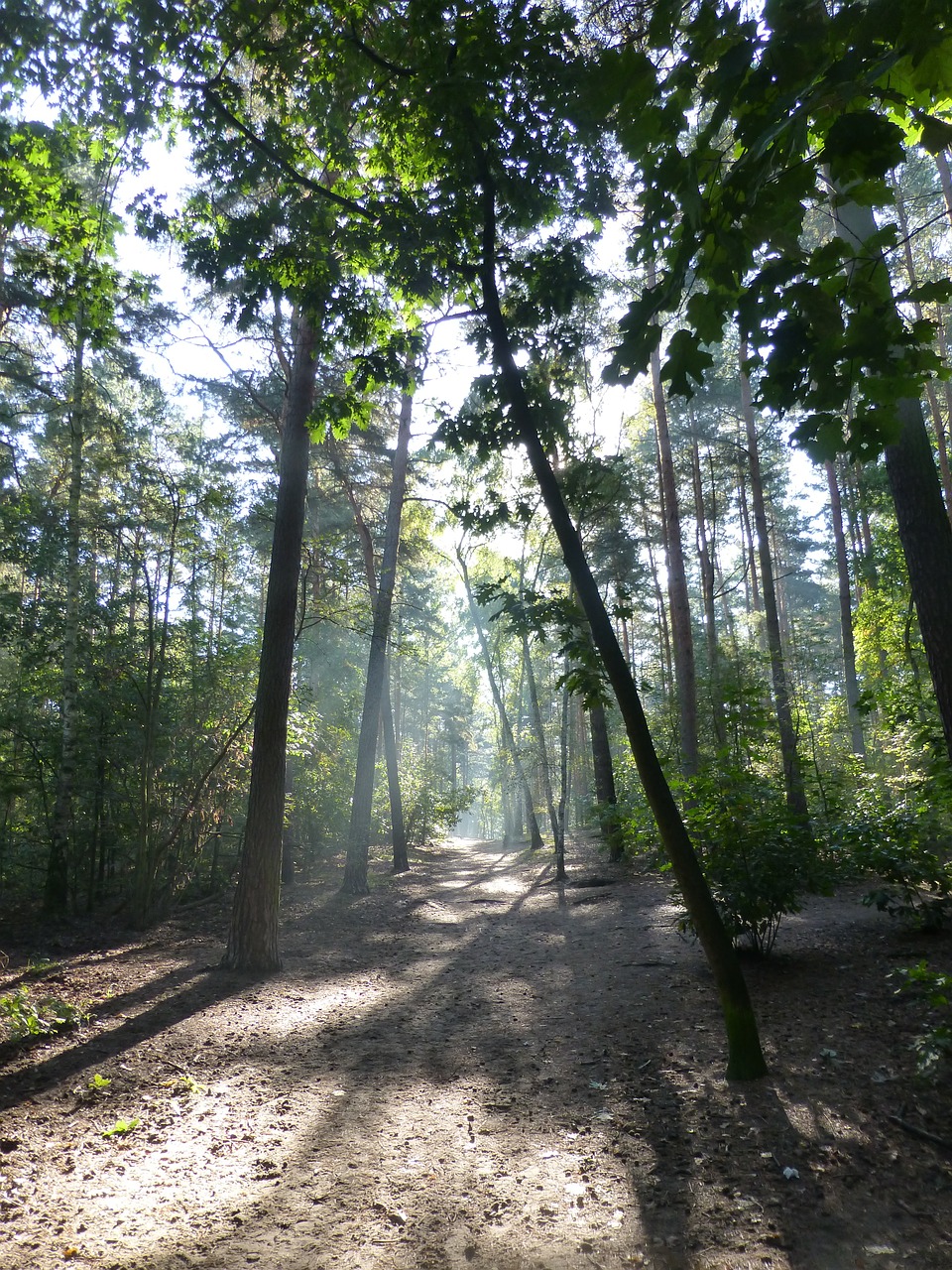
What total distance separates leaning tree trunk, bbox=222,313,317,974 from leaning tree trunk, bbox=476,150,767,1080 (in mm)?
2966

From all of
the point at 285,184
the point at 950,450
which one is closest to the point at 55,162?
the point at 285,184

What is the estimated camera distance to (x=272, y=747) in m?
7.61

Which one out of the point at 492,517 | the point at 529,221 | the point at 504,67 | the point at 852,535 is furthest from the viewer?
the point at 852,535

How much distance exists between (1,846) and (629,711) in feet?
32.8

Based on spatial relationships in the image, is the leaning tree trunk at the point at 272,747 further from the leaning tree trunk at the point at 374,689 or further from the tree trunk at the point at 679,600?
the tree trunk at the point at 679,600

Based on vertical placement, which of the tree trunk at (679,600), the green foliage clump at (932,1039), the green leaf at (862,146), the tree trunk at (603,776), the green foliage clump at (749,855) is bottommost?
→ the green foliage clump at (932,1039)

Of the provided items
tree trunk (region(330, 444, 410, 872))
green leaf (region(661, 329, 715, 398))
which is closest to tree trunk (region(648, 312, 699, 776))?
tree trunk (region(330, 444, 410, 872))

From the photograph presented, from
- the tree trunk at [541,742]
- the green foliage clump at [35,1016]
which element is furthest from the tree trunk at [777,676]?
the green foliage clump at [35,1016]

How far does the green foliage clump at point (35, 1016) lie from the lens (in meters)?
4.97

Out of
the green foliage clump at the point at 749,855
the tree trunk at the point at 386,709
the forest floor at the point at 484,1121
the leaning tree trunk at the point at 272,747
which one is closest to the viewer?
the forest floor at the point at 484,1121

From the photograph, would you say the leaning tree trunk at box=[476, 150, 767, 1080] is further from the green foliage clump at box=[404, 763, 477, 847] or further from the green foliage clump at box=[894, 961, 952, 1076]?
the green foliage clump at box=[404, 763, 477, 847]

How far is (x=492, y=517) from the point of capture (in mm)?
5559

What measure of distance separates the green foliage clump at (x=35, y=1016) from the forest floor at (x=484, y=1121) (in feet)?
0.50

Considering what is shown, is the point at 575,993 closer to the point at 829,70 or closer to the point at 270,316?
the point at 829,70
